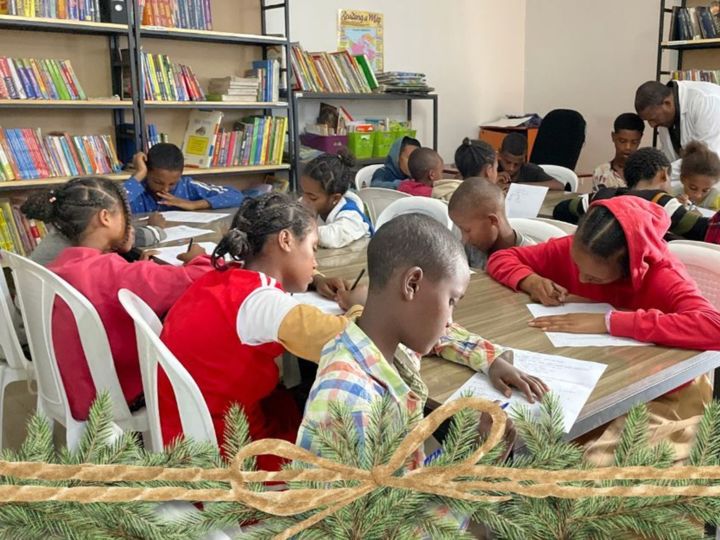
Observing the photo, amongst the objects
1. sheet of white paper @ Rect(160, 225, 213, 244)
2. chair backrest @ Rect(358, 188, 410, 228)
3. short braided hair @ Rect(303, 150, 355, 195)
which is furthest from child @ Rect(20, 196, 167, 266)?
chair backrest @ Rect(358, 188, 410, 228)

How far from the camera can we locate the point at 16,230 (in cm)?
A: 366

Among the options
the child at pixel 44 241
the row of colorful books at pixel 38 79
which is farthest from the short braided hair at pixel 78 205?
the row of colorful books at pixel 38 79

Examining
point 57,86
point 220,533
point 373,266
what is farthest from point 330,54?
point 220,533

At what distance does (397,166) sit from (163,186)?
5.15 feet

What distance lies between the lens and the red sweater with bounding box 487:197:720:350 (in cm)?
138

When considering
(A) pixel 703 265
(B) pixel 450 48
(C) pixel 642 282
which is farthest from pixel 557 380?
(B) pixel 450 48

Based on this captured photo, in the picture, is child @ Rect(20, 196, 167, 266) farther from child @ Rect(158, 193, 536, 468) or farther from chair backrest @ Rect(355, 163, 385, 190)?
chair backrest @ Rect(355, 163, 385, 190)

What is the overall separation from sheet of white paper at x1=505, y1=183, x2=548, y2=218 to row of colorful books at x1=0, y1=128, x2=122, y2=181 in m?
2.40

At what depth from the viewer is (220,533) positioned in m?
0.42

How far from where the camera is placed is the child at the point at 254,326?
4.09 ft

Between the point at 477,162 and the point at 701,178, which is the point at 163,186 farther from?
the point at 701,178

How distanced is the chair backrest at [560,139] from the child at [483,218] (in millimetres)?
3352

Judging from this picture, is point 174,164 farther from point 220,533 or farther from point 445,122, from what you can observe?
point 220,533

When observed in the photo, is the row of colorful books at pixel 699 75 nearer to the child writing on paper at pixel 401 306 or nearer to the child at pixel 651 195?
the child at pixel 651 195
